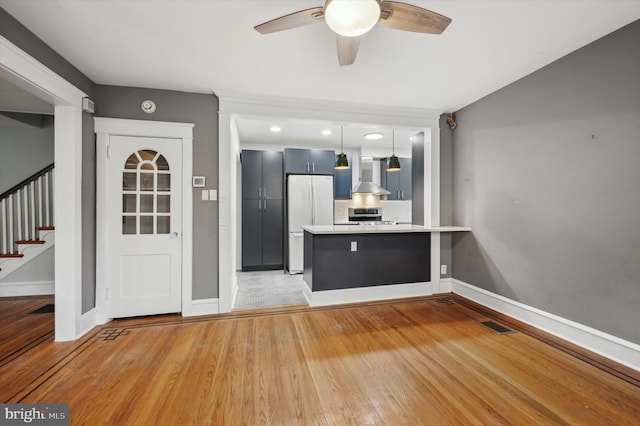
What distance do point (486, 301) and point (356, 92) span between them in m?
2.99

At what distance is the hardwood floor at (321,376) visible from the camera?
1590 millimetres

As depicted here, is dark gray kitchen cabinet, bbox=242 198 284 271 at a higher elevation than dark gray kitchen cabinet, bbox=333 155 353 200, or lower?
lower

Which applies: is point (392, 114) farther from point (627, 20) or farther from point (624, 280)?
point (624, 280)

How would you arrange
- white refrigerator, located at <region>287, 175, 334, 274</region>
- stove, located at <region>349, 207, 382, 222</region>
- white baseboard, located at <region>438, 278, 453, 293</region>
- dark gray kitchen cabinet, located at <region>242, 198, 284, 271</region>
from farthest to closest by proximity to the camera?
1. stove, located at <region>349, 207, 382, 222</region>
2. dark gray kitchen cabinet, located at <region>242, 198, 284, 271</region>
3. white refrigerator, located at <region>287, 175, 334, 274</region>
4. white baseboard, located at <region>438, 278, 453, 293</region>

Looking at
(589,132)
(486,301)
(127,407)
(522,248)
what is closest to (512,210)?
(522,248)

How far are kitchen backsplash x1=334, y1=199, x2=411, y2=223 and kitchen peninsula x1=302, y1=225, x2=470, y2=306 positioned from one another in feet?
8.66

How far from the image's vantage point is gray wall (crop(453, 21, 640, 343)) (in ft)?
6.78

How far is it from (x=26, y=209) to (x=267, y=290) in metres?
3.57

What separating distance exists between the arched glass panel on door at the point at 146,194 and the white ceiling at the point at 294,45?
2.74 feet

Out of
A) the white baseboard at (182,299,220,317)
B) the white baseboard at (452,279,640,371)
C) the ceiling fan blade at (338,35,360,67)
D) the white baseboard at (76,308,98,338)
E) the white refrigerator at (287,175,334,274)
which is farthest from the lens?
the white refrigerator at (287,175,334,274)

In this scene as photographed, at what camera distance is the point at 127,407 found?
1.64 m

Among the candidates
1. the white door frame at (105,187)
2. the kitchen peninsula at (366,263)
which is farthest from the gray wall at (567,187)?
the white door frame at (105,187)

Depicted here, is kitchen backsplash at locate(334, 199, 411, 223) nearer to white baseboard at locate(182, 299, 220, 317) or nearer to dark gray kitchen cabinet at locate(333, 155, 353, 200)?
dark gray kitchen cabinet at locate(333, 155, 353, 200)

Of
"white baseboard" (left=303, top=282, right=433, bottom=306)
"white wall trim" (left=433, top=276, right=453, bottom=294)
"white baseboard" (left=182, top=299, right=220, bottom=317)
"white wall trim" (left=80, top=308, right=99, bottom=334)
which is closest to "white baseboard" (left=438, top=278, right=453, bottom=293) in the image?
"white wall trim" (left=433, top=276, right=453, bottom=294)
